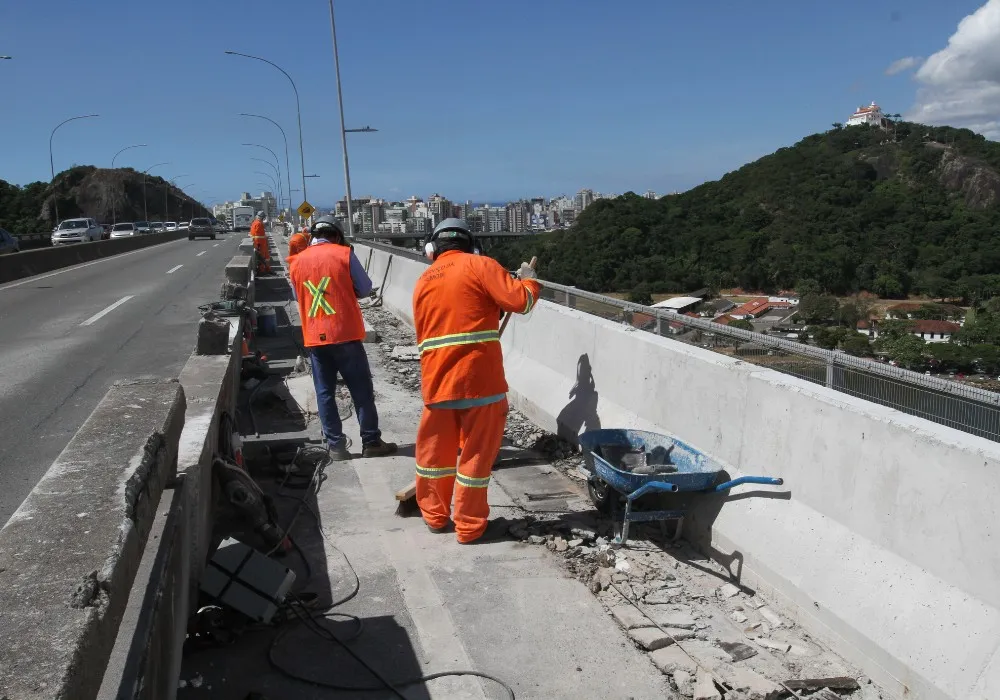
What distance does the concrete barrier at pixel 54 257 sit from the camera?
24.3 metres

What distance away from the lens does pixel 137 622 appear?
275cm

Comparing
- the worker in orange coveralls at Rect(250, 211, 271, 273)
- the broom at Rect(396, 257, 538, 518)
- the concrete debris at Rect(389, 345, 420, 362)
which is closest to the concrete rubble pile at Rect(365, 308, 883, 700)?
the broom at Rect(396, 257, 538, 518)

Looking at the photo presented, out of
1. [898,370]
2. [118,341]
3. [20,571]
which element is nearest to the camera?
[20,571]

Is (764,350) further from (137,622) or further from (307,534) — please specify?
(137,622)

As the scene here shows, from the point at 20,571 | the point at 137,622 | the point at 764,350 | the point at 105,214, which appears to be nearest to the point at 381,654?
the point at 137,622

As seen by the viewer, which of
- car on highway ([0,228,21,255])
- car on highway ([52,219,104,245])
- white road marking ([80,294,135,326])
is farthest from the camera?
car on highway ([52,219,104,245])

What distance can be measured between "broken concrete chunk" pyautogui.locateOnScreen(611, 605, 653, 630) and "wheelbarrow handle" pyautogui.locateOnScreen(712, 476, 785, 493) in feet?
2.87

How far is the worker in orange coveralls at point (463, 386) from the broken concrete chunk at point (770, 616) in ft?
5.47

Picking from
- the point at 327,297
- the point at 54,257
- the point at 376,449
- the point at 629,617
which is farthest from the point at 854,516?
the point at 54,257

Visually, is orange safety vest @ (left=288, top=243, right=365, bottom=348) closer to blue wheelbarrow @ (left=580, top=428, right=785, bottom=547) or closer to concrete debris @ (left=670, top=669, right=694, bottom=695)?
blue wheelbarrow @ (left=580, top=428, right=785, bottom=547)

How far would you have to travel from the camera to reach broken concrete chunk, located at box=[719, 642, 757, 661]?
379cm

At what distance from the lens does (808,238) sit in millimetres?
10297

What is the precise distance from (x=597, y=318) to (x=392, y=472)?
203 centimetres

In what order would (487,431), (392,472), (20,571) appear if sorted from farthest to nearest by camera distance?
(392,472), (487,431), (20,571)
